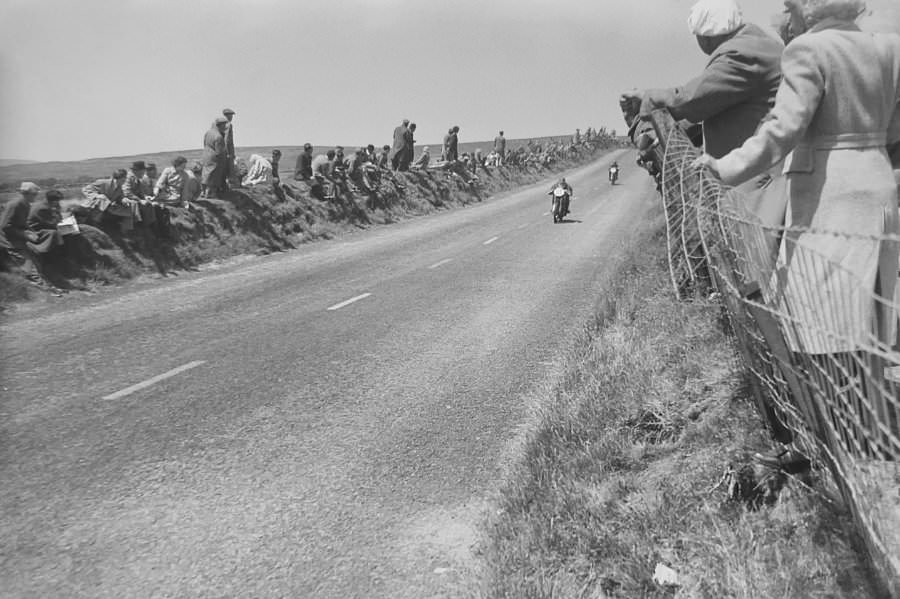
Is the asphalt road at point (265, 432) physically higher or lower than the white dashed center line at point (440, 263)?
lower

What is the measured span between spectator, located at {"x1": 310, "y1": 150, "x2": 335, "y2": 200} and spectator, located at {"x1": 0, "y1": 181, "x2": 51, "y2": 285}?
10.3 metres

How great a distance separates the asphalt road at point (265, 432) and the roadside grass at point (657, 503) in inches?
17.7

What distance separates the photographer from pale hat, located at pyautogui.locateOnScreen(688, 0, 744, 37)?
4129 millimetres

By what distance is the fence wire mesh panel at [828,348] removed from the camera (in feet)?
6.91

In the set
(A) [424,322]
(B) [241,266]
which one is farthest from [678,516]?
(B) [241,266]

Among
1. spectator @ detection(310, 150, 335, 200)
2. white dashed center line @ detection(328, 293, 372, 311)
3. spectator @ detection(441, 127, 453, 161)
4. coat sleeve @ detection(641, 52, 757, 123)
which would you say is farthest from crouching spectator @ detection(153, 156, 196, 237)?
spectator @ detection(441, 127, 453, 161)

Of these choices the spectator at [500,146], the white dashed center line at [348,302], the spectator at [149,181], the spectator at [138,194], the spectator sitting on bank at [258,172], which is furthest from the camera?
the spectator at [500,146]

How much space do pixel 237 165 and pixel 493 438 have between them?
646 inches

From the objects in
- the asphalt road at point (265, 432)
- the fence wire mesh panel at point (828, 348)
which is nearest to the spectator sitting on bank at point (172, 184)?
the asphalt road at point (265, 432)

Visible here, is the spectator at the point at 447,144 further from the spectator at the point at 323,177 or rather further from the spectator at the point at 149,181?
the spectator at the point at 149,181

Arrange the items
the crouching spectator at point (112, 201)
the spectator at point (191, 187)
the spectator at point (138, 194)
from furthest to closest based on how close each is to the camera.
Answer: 1. the spectator at point (191, 187)
2. the spectator at point (138, 194)
3. the crouching spectator at point (112, 201)

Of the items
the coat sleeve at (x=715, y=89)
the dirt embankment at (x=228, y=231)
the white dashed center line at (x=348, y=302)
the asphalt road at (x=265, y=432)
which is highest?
the coat sleeve at (x=715, y=89)

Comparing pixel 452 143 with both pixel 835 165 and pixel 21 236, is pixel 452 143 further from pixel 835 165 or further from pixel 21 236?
pixel 835 165

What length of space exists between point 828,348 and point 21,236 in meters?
12.4
